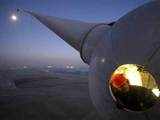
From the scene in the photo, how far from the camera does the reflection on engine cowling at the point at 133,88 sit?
2.69 m

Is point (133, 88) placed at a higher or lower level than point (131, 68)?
lower

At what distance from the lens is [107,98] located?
122 inches

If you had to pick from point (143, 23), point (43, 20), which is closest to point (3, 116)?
point (43, 20)

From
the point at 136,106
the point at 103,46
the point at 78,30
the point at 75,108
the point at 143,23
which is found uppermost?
the point at 78,30

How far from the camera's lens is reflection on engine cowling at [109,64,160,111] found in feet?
8.84

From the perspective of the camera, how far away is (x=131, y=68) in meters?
2.81

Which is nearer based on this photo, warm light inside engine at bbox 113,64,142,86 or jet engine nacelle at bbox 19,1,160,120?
jet engine nacelle at bbox 19,1,160,120

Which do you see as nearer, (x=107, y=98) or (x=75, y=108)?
(x=107, y=98)

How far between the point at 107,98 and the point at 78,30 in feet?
9.74

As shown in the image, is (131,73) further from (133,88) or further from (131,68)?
(133,88)

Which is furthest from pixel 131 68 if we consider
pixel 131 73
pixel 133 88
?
pixel 133 88

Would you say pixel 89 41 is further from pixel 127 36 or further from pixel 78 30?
pixel 127 36

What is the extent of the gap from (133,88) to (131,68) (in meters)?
0.25

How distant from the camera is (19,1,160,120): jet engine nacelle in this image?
8.74 ft
